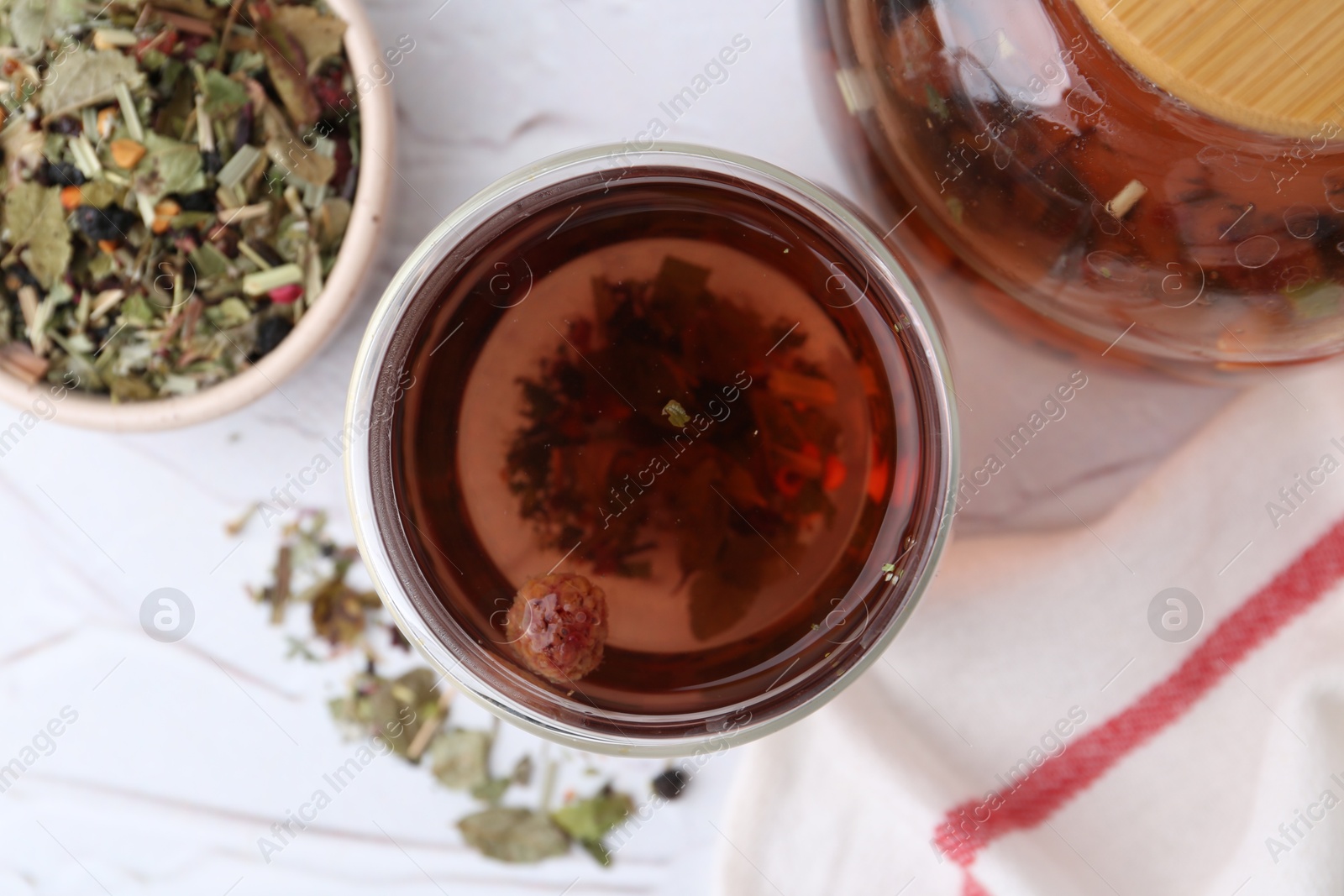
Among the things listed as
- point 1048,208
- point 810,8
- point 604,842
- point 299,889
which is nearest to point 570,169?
point 810,8

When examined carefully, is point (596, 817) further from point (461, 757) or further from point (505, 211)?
point (505, 211)

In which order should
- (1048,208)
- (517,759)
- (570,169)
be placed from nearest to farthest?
(1048,208)
(570,169)
(517,759)

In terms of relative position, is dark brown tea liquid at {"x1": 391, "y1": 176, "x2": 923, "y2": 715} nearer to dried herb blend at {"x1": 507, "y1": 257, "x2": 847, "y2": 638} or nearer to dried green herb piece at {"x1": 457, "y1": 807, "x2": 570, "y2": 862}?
dried herb blend at {"x1": 507, "y1": 257, "x2": 847, "y2": 638}

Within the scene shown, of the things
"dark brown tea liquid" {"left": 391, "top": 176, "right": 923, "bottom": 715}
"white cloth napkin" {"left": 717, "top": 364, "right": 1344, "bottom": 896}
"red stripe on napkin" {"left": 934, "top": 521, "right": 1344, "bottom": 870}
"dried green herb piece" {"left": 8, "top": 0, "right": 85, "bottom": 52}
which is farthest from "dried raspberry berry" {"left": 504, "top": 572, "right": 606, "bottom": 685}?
"dried green herb piece" {"left": 8, "top": 0, "right": 85, "bottom": 52}

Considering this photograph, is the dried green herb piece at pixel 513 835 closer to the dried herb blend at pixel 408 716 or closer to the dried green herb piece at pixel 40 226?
the dried herb blend at pixel 408 716

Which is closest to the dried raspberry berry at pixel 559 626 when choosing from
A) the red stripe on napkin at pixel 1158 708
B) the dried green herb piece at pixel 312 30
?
the red stripe on napkin at pixel 1158 708

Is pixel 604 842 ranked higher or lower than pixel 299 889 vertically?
higher

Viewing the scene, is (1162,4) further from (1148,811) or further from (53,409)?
(53,409)
